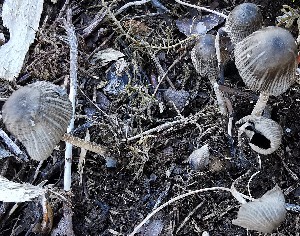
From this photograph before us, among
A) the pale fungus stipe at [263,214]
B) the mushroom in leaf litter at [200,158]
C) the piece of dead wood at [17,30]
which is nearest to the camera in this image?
the pale fungus stipe at [263,214]

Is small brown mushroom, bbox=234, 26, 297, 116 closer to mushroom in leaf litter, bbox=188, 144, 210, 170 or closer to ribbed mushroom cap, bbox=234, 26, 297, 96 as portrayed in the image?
ribbed mushroom cap, bbox=234, 26, 297, 96

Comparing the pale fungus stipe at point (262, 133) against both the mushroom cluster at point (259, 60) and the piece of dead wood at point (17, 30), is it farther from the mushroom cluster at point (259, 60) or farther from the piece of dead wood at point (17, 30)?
the piece of dead wood at point (17, 30)

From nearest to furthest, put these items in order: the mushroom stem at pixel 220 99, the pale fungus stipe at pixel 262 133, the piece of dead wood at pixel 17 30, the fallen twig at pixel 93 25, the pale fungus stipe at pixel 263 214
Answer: the pale fungus stipe at pixel 263 214, the pale fungus stipe at pixel 262 133, the mushroom stem at pixel 220 99, the piece of dead wood at pixel 17 30, the fallen twig at pixel 93 25

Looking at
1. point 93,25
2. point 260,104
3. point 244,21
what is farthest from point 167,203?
point 93,25

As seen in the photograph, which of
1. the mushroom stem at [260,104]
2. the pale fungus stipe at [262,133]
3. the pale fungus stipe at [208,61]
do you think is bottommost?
the pale fungus stipe at [262,133]

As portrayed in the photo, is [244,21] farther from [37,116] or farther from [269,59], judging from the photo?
[37,116]

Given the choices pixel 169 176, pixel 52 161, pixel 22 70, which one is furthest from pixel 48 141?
pixel 22 70

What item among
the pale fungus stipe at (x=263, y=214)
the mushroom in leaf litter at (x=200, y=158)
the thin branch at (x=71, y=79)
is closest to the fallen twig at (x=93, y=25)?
the thin branch at (x=71, y=79)

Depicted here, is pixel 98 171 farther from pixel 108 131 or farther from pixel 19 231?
pixel 19 231
